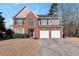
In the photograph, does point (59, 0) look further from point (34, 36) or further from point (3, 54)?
point (3, 54)

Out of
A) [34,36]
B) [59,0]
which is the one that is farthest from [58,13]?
[34,36]

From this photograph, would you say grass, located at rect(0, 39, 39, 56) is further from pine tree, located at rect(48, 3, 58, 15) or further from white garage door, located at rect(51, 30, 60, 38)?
pine tree, located at rect(48, 3, 58, 15)

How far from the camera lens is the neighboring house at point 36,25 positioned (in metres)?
17.6

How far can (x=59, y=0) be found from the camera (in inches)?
680

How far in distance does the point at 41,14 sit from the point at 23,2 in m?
1.54

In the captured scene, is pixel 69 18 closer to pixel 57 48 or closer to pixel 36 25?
pixel 57 48

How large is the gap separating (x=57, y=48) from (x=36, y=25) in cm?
233

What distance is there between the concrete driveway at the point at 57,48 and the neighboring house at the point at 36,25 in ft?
2.24

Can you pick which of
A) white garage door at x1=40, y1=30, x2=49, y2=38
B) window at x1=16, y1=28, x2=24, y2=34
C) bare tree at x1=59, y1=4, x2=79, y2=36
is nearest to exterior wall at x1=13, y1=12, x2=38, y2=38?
window at x1=16, y1=28, x2=24, y2=34

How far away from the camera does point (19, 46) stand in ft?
55.8

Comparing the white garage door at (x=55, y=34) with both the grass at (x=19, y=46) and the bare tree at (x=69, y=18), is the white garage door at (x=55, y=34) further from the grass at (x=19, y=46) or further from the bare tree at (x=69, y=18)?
the grass at (x=19, y=46)

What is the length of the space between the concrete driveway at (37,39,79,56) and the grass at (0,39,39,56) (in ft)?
1.67

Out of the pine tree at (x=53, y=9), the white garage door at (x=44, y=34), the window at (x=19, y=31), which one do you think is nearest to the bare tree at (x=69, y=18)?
the pine tree at (x=53, y=9)

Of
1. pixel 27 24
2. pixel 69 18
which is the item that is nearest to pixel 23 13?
pixel 27 24
